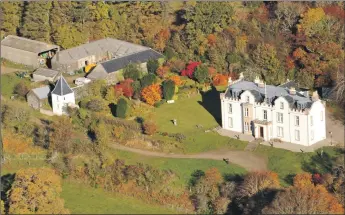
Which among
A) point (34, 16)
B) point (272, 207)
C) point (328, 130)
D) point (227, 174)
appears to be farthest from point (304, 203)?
point (34, 16)

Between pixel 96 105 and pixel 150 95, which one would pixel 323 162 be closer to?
pixel 150 95

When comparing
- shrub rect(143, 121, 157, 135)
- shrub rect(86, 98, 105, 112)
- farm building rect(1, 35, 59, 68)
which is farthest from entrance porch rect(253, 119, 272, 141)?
farm building rect(1, 35, 59, 68)

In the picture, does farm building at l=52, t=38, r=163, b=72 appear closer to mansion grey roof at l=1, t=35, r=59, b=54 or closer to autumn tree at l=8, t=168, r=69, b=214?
mansion grey roof at l=1, t=35, r=59, b=54

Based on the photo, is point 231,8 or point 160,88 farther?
point 231,8

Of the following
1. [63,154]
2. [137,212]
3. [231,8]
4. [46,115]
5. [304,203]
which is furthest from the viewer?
[231,8]

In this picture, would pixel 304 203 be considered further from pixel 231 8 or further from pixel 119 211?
pixel 231 8

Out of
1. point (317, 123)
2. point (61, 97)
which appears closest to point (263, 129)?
point (317, 123)
